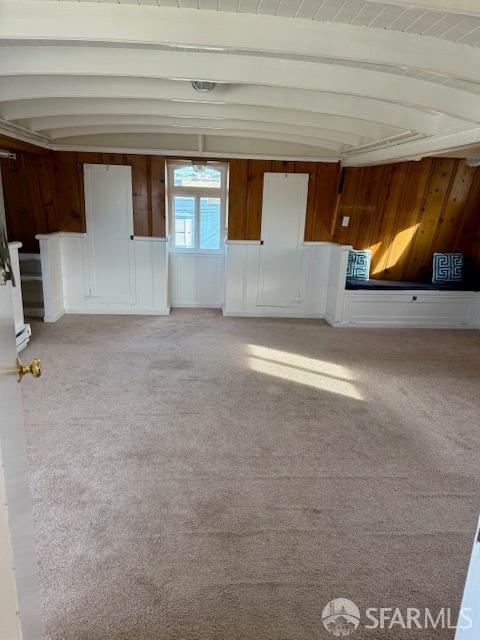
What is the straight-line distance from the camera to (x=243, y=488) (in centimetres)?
233

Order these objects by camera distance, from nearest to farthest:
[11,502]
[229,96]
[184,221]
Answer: [11,502] < [229,96] < [184,221]

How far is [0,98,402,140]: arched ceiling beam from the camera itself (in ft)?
10.9

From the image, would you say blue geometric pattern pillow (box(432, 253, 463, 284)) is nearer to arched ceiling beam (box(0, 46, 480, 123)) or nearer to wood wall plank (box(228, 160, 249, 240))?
wood wall plank (box(228, 160, 249, 240))

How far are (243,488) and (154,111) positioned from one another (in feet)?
9.35

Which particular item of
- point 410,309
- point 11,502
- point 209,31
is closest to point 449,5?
point 209,31

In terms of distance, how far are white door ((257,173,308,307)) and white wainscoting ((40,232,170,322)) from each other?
132 centimetres

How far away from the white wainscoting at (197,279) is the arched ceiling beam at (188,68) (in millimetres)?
3588

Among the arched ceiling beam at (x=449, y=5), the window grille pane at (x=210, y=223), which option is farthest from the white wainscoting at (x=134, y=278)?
the arched ceiling beam at (x=449, y=5)

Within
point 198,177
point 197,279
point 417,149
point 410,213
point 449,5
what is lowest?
point 197,279

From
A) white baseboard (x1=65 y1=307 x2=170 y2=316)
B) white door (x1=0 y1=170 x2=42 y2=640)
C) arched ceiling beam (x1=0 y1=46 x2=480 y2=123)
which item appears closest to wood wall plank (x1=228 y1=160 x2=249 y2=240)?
white baseboard (x1=65 y1=307 x2=170 y2=316)

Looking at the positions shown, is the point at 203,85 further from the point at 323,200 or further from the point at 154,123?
the point at 323,200

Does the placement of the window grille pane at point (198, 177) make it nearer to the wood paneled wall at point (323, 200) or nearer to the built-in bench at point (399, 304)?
the wood paneled wall at point (323, 200)

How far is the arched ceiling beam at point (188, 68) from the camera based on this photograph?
2.24 meters

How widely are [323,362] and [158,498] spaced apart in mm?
2425
